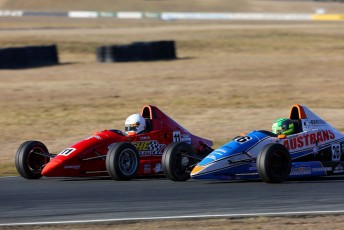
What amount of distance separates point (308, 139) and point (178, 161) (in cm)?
200

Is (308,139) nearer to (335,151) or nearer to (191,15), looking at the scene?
(335,151)

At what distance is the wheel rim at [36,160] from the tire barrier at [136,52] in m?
23.0

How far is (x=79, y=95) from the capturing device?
27.4 meters

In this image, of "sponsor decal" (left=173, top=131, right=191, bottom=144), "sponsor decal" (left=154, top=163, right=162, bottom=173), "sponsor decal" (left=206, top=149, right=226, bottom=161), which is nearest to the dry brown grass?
"sponsor decal" (left=173, top=131, right=191, bottom=144)

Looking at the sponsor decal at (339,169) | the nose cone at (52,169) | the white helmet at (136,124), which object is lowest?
the sponsor decal at (339,169)

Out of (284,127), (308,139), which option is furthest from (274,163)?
(308,139)

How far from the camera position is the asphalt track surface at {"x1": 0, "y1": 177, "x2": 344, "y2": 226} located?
32.9ft

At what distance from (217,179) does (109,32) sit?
155ft

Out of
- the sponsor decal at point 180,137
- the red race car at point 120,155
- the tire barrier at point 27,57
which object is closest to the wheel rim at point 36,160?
the red race car at point 120,155

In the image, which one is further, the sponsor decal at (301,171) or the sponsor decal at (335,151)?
the sponsor decal at (335,151)

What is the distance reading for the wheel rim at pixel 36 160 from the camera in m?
13.6

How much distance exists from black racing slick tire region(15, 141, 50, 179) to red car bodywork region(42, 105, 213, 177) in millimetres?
598

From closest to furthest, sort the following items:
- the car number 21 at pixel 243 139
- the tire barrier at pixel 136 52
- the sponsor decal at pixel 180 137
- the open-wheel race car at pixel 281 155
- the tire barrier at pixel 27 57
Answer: the open-wheel race car at pixel 281 155 → the car number 21 at pixel 243 139 → the sponsor decal at pixel 180 137 → the tire barrier at pixel 27 57 → the tire barrier at pixel 136 52

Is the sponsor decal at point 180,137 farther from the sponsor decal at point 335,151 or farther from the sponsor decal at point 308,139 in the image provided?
the sponsor decal at point 335,151
